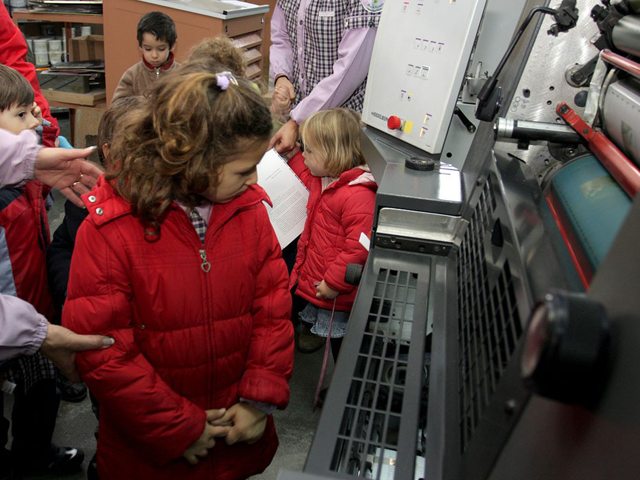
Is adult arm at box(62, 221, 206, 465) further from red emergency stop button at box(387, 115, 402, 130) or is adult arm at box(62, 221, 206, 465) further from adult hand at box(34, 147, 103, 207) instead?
red emergency stop button at box(387, 115, 402, 130)

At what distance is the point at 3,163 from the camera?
4.03 feet

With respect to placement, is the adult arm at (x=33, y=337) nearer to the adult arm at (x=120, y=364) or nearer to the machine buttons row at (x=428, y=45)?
the adult arm at (x=120, y=364)

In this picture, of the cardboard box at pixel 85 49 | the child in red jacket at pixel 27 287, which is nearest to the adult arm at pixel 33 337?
the child in red jacket at pixel 27 287

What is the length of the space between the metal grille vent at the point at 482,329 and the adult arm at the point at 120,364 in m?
0.65

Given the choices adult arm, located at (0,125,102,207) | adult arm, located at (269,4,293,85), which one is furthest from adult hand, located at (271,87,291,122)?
adult arm, located at (0,125,102,207)

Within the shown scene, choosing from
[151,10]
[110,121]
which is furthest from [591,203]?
[151,10]

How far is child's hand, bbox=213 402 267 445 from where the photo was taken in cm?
121

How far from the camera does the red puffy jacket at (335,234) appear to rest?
182cm

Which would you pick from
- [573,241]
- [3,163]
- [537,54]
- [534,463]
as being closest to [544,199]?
[573,241]

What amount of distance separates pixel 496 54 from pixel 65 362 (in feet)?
4.22

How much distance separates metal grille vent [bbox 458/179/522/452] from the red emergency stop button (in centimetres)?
66

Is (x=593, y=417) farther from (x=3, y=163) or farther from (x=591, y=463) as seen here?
(x=3, y=163)

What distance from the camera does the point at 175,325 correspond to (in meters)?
1.12

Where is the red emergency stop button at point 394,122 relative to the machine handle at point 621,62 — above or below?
below
